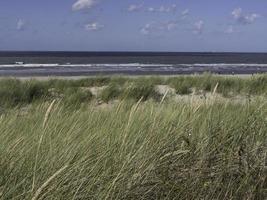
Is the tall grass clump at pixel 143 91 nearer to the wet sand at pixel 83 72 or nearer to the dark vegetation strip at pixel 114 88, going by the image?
the dark vegetation strip at pixel 114 88

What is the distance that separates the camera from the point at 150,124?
422 centimetres

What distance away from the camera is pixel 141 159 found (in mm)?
3344

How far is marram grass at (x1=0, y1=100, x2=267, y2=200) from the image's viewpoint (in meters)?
2.87

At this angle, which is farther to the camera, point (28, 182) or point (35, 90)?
point (35, 90)

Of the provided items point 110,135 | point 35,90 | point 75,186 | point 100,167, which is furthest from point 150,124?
point 35,90

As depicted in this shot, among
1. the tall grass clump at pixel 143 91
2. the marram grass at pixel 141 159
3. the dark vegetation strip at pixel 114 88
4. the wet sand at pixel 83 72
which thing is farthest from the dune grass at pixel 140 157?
the wet sand at pixel 83 72

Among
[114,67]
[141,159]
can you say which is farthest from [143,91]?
[114,67]

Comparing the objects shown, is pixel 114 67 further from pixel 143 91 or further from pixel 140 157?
pixel 140 157

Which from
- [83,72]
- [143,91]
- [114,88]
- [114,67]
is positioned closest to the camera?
[143,91]

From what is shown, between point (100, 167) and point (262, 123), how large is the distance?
5.45 ft

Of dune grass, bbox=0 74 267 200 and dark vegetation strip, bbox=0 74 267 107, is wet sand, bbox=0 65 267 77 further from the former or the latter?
dune grass, bbox=0 74 267 200

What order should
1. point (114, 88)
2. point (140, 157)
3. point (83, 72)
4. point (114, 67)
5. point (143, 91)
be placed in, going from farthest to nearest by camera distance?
point (114, 67)
point (83, 72)
point (114, 88)
point (143, 91)
point (140, 157)

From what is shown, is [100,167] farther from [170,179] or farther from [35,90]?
[35,90]

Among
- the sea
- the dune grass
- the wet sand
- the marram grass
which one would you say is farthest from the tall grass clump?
the wet sand
